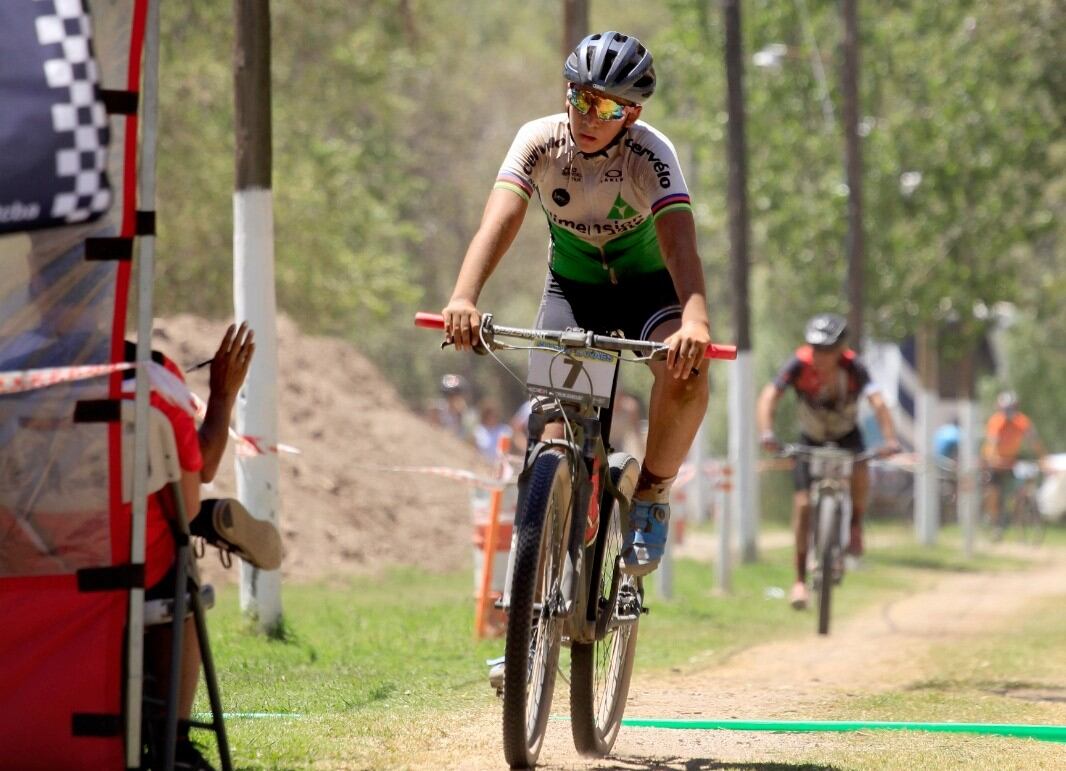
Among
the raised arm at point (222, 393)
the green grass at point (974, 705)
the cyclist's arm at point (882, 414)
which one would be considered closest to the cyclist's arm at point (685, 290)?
the raised arm at point (222, 393)

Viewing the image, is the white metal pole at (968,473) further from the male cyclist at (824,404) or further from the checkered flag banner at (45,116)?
the checkered flag banner at (45,116)

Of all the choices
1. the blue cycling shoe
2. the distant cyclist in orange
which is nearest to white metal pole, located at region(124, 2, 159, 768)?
the blue cycling shoe

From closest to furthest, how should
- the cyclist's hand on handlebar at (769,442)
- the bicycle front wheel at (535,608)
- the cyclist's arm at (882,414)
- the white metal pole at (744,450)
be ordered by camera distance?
the bicycle front wheel at (535,608) < the cyclist's hand on handlebar at (769,442) < the cyclist's arm at (882,414) < the white metal pole at (744,450)

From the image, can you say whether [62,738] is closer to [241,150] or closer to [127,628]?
[127,628]

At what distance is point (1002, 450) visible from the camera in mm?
30469

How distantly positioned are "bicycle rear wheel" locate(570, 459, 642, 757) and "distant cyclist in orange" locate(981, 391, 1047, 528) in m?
23.9

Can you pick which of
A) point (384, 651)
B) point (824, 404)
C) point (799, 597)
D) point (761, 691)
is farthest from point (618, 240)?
point (799, 597)

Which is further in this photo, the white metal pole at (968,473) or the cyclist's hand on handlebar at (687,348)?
the white metal pole at (968,473)

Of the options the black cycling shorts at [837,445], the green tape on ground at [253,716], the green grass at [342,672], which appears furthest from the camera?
the black cycling shorts at [837,445]

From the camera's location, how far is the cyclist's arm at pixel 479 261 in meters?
5.73

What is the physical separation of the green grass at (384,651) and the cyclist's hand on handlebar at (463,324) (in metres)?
1.49

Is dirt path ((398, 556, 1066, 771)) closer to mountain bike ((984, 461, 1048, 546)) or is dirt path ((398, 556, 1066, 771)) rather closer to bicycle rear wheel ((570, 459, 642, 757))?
bicycle rear wheel ((570, 459, 642, 757))

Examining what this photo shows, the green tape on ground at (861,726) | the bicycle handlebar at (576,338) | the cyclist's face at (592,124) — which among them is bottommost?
the green tape on ground at (861,726)

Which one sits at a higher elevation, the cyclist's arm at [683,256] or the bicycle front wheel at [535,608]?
the cyclist's arm at [683,256]
